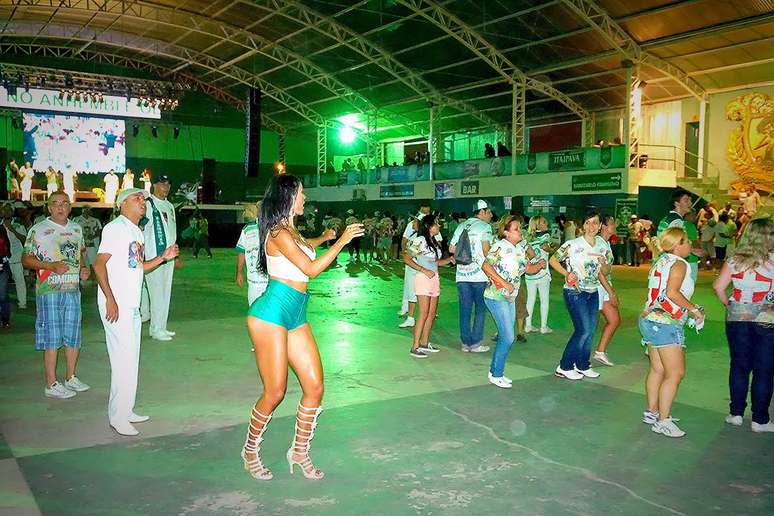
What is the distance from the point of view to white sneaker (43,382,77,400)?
572 centimetres

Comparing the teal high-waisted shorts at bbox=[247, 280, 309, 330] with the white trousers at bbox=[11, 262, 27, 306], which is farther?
the white trousers at bbox=[11, 262, 27, 306]

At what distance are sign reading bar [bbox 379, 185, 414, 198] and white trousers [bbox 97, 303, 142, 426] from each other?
2771 centimetres

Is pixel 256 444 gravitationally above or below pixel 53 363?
below

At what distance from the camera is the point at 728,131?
81.4ft

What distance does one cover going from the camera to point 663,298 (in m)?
4.91

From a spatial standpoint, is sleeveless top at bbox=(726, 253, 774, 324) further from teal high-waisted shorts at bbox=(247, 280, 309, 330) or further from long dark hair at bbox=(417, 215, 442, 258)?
long dark hair at bbox=(417, 215, 442, 258)

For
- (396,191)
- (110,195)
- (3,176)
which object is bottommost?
(110,195)

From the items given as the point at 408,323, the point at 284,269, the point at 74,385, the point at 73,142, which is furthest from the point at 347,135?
the point at 284,269

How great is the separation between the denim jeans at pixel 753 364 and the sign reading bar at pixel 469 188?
2400cm

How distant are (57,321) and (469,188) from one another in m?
24.7

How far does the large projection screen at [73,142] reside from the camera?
30016mm

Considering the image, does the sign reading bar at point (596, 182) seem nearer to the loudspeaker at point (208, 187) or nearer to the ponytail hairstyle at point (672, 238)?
the loudspeaker at point (208, 187)

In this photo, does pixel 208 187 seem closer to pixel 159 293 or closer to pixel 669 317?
pixel 159 293

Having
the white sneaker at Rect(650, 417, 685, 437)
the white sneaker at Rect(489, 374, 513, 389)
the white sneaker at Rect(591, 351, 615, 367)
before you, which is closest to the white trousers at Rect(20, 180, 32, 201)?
the white sneaker at Rect(591, 351, 615, 367)
